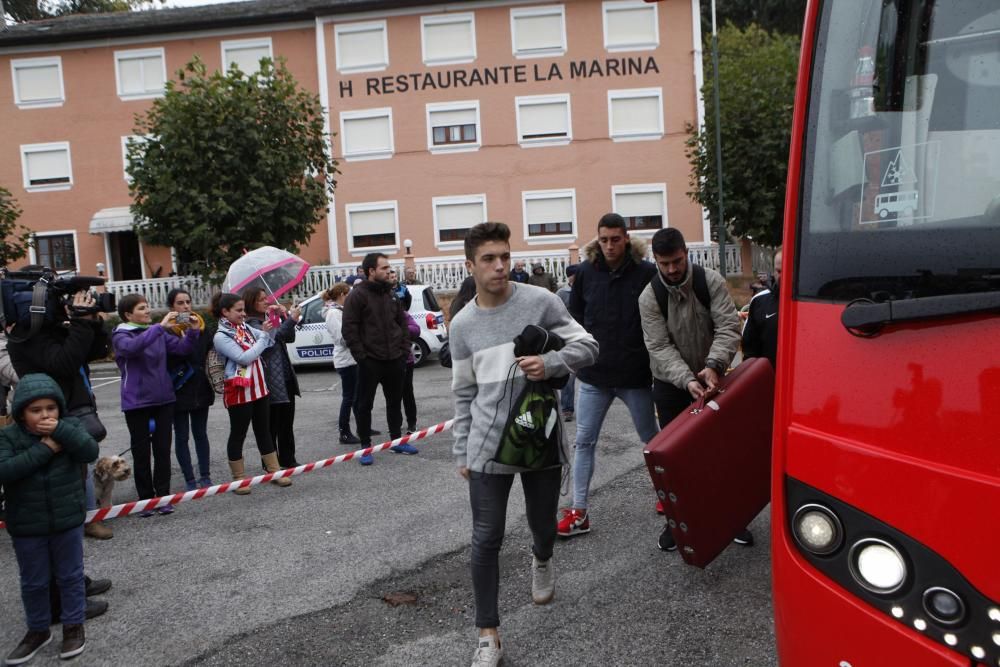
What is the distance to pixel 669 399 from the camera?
15.7 feet

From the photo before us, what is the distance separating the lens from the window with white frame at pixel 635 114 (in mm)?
28562

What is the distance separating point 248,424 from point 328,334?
8.75 metres

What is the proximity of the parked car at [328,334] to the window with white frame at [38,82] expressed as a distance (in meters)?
20.8

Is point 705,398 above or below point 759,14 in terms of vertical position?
below

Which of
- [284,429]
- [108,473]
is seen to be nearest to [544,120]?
[284,429]

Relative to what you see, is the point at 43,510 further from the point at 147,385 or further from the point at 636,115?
the point at 636,115

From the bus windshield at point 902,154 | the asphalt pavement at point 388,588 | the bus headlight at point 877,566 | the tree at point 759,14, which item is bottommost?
the asphalt pavement at point 388,588

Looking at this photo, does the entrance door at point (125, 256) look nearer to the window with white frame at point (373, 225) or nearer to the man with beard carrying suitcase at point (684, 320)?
the window with white frame at point (373, 225)

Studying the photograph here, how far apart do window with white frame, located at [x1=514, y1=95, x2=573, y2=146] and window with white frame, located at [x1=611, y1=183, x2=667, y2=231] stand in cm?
266

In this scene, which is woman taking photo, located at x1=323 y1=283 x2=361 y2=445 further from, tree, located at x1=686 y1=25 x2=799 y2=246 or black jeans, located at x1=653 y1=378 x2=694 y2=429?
tree, located at x1=686 y1=25 x2=799 y2=246

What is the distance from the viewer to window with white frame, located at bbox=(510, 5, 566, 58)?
2850cm

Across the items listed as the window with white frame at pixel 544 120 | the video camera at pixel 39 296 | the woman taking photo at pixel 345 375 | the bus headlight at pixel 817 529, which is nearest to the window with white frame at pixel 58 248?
the window with white frame at pixel 544 120

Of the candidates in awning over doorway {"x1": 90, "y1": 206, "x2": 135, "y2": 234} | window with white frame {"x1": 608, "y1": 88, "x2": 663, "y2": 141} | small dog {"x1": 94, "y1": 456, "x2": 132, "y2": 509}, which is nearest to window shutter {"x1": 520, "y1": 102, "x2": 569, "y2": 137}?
window with white frame {"x1": 608, "y1": 88, "x2": 663, "y2": 141}

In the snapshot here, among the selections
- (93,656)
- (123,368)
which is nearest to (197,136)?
(123,368)
